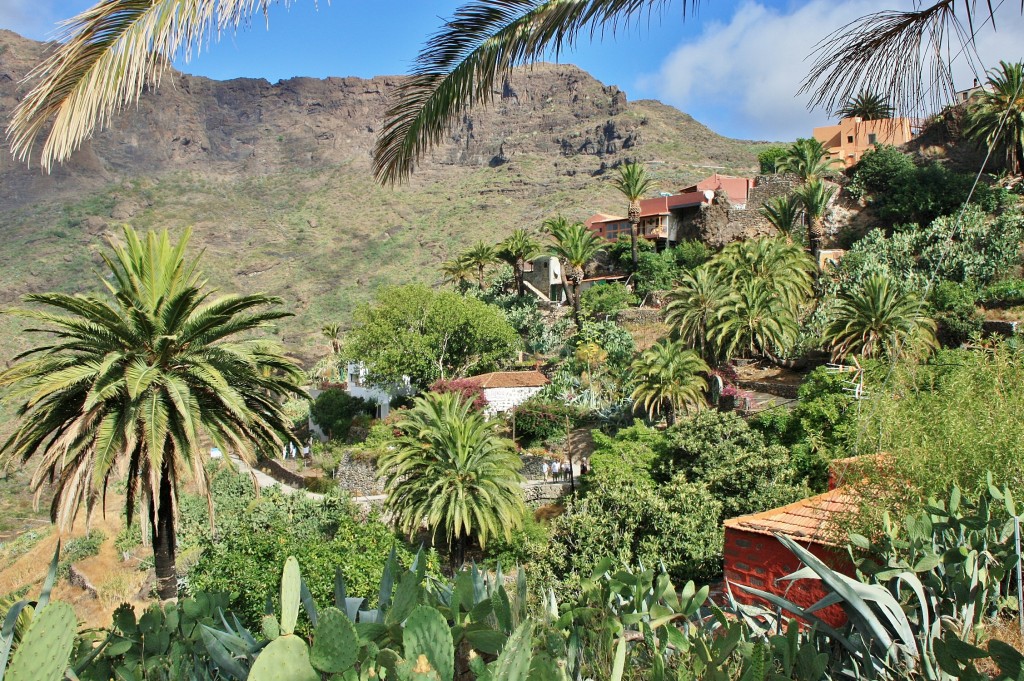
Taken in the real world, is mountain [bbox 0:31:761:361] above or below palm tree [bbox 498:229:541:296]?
above

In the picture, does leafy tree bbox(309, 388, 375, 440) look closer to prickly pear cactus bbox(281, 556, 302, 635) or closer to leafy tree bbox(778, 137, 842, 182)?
leafy tree bbox(778, 137, 842, 182)

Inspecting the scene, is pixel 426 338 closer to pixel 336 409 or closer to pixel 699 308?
pixel 336 409

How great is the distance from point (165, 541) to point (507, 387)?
24.9 m

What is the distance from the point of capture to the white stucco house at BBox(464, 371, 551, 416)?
33844mm

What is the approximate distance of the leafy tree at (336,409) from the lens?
40.0m

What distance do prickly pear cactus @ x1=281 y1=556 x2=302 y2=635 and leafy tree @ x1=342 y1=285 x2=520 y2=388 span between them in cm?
3411

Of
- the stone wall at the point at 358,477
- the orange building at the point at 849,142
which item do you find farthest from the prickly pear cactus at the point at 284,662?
the orange building at the point at 849,142

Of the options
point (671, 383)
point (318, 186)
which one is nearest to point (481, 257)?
point (671, 383)

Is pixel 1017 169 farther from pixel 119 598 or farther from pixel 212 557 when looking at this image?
pixel 119 598

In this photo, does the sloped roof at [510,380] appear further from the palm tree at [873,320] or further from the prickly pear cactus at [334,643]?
the prickly pear cactus at [334,643]

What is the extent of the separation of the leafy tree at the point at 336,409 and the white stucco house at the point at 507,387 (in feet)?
28.0

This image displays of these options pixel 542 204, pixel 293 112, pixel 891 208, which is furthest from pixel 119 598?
pixel 293 112

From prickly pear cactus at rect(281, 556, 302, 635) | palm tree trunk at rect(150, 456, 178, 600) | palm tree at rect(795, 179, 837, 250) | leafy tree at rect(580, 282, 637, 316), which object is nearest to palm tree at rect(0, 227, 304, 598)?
palm tree trunk at rect(150, 456, 178, 600)

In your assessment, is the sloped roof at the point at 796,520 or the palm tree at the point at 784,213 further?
the palm tree at the point at 784,213
